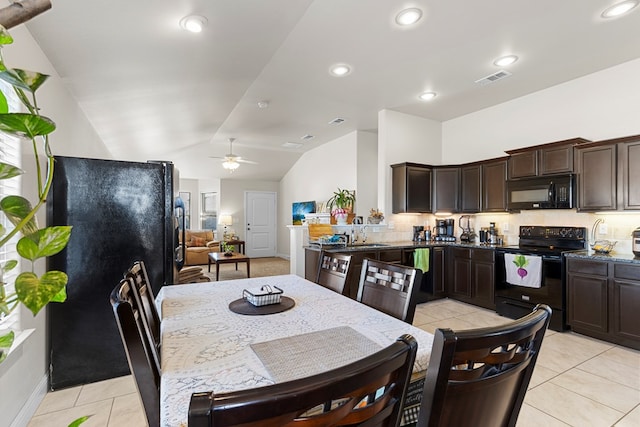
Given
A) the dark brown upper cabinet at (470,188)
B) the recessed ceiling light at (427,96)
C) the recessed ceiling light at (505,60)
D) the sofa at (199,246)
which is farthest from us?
the sofa at (199,246)

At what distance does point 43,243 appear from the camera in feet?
2.14

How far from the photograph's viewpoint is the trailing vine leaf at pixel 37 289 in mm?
592

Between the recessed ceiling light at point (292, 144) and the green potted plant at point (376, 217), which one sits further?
the recessed ceiling light at point (292, 144)

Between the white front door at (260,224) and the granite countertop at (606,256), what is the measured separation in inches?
324

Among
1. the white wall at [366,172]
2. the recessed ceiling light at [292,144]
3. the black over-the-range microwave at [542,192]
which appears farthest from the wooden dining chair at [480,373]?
the recessed ceiling light at [292,144]

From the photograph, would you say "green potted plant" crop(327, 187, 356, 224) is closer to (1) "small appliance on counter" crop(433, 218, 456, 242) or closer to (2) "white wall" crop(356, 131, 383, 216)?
(2) "white wall" crop(356, 131, 383, 216)

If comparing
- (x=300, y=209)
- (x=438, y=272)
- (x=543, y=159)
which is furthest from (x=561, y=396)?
(x=300, y=209)

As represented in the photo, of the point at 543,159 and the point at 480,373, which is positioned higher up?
the point at 543,159

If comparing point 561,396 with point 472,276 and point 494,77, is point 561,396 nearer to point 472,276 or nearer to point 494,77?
point 472,276

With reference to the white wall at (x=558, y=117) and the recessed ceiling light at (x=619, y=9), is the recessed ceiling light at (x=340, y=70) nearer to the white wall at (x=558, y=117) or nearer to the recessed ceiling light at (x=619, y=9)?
the recessed ceiling light at (x=619, y=9)

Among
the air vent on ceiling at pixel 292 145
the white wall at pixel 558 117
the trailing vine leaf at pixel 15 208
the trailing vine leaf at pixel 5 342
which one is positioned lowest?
the trailing vine leaf at pixel 5 342

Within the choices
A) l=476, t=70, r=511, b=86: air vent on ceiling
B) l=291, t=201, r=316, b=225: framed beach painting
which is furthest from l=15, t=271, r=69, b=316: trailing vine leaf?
l=291, t=201, r=316, b=225: framed beach painting

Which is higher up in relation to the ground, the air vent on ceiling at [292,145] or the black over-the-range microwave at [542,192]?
the air vent on ceiling at [292,145]

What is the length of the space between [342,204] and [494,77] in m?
3.03
